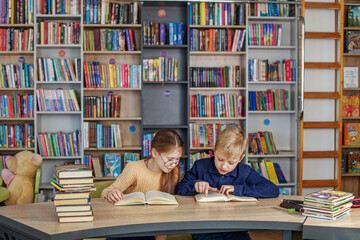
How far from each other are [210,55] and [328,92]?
4.25ft

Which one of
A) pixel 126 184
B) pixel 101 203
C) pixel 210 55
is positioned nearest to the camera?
pixel 101 203

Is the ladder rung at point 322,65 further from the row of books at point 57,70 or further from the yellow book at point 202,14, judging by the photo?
the row of books at point 57,70

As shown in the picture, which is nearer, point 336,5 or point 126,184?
point 126,184

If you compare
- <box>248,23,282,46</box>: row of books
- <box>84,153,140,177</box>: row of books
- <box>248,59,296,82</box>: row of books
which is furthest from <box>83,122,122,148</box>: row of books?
<box>248,23,282,46</box>: row of books

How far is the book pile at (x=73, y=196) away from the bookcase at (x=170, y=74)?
2.75 m

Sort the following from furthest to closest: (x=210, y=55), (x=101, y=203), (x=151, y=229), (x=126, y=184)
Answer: (x=210, y=55)
(x=126, y=184)
(x=101, y=203)
(x=151, y=229)

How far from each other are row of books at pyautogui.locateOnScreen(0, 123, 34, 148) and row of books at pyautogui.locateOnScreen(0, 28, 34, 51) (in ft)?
2.60

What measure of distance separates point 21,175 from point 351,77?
368 cm

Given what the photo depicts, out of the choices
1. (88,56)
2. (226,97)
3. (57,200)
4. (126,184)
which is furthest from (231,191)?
(88,56)

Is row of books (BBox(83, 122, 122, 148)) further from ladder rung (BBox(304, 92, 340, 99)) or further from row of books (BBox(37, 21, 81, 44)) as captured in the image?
ladder rung (BBox(304, 92, 340, 99))

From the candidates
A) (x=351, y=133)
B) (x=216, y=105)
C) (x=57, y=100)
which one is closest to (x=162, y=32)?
(x=216, y=105)

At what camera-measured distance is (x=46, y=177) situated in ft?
16.5

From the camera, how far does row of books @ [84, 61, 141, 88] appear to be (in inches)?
188

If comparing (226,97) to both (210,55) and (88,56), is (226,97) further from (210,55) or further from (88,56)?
(88,56)
